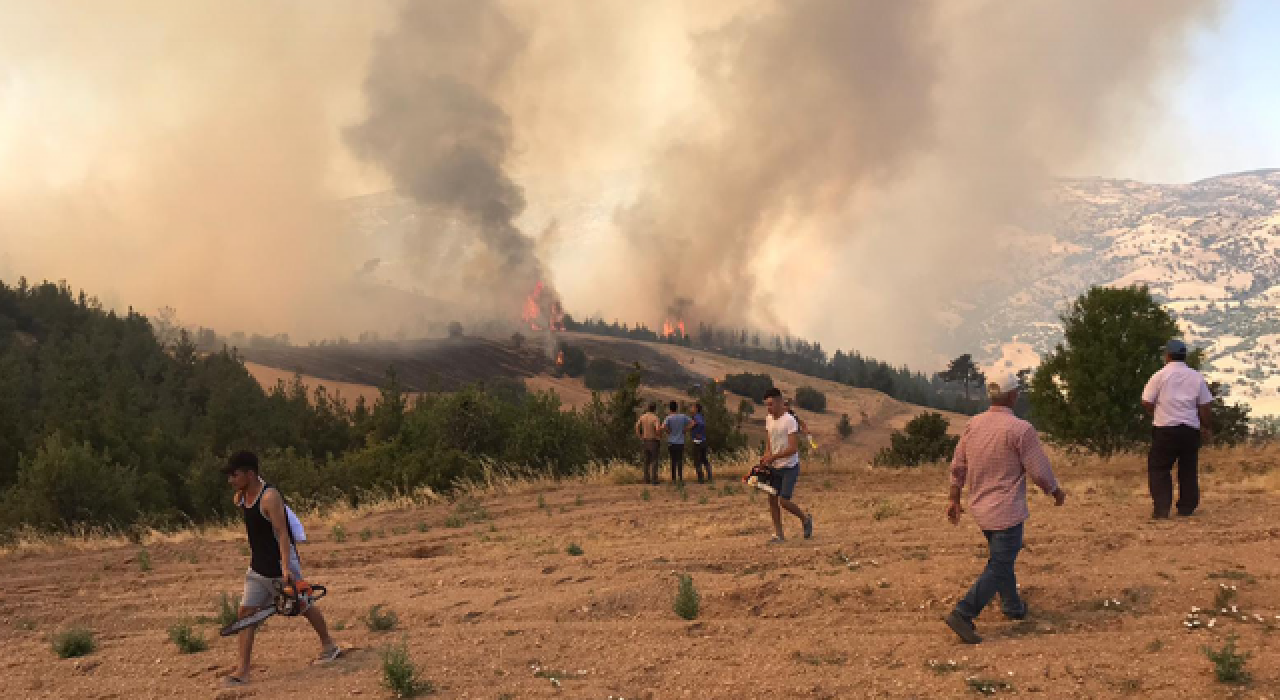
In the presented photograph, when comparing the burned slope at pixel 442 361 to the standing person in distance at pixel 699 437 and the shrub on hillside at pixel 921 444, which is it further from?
the standing person in distance at pixel 699 437

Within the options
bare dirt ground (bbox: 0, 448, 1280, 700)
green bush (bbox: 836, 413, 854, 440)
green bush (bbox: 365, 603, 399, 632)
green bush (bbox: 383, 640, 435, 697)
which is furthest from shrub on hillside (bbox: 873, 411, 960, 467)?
green bush (bbox: 836, 413, 854, 440)

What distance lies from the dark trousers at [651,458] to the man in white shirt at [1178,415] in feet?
41.3

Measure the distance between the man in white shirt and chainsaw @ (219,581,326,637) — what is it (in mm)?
9115

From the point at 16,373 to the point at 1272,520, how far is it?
62113 millimetres

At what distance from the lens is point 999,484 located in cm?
708

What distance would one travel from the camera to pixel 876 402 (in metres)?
132

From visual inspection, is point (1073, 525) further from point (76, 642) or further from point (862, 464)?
point (862, 464)

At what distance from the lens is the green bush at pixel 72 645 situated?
30.6 feet

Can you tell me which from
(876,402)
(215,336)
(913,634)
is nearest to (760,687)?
(913,634)

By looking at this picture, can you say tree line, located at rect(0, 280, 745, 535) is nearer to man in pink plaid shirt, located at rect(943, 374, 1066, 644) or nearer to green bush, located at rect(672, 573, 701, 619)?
green bush, located at rect(672, 573, 701, 619)

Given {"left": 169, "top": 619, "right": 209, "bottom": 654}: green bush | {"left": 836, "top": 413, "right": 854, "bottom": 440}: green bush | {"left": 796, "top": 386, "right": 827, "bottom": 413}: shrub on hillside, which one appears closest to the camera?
{"left": 169, "top": 619, "right": 209, "bottom": 654}: green bush

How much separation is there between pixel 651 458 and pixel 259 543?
50.6 feet

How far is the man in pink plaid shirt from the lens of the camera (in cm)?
699

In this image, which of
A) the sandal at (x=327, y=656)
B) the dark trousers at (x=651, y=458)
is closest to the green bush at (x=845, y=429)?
the dark trousers at (x=651, y=458)
